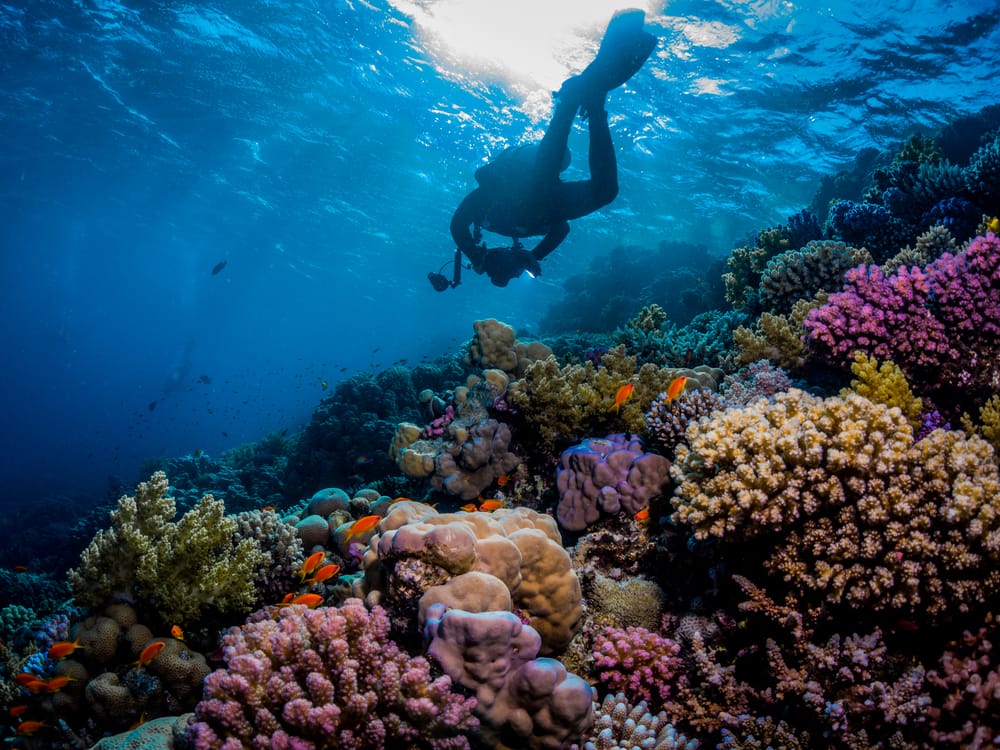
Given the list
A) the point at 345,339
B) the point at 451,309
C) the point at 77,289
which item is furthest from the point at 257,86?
the point at 345,339

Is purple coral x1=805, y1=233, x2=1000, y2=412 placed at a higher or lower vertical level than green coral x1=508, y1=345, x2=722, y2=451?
higher

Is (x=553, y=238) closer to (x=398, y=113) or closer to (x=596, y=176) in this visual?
(x=596, y=176)

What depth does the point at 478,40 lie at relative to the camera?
15.2m

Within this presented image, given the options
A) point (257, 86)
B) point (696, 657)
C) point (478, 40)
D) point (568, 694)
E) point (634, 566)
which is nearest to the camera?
point (568, 694)

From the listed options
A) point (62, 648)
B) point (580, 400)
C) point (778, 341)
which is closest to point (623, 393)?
point (580, 400)

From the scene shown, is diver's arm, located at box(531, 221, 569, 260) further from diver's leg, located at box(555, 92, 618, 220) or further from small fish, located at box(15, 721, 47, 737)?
small fish, located at box(15, 721, 47, 737)

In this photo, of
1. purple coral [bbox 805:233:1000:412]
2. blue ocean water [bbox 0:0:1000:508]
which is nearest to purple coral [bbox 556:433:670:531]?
purple coral [bbox 805:233:1000:412]

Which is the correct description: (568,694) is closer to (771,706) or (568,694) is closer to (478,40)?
(771,706)

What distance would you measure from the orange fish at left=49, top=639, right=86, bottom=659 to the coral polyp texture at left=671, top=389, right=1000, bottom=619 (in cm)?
479

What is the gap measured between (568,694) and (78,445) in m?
90.1

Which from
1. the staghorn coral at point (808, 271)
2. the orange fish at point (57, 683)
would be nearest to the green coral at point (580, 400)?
the staghorn coral at point (808, 271)

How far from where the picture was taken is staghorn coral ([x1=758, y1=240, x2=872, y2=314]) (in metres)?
6.88

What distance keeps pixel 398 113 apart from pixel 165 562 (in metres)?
21.5

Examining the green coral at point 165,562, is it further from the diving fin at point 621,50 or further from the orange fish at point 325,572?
the diving fin at point 621,50
